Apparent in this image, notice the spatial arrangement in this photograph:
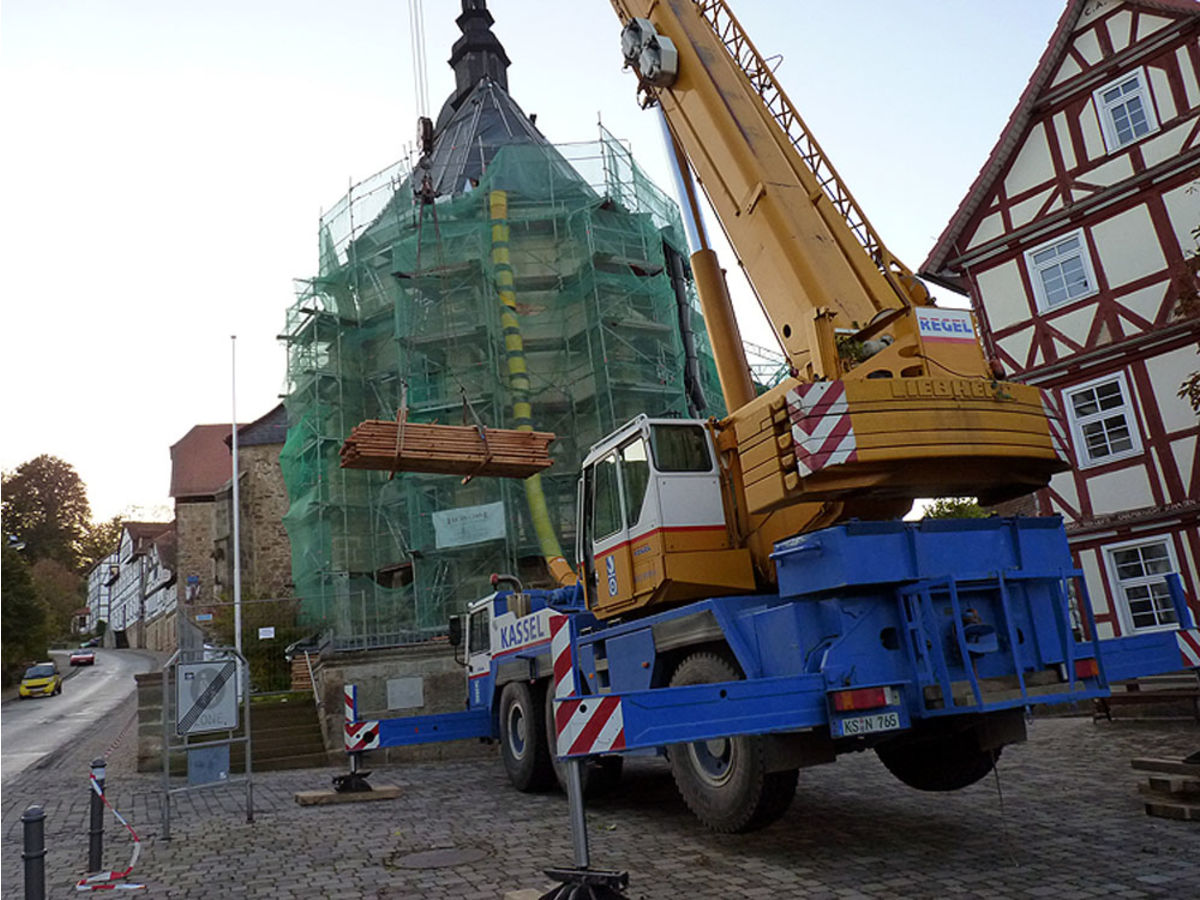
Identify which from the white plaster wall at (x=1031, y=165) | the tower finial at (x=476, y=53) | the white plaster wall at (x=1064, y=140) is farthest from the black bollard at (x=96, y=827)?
the tower finial at (x=476, y=53)

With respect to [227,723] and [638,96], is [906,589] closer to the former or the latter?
[638,96]

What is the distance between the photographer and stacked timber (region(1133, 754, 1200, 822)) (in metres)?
7.01

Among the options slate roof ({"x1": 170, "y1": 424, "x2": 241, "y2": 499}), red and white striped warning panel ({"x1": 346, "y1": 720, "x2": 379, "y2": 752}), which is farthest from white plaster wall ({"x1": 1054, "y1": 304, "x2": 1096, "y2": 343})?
slate roof ({"x1": 170, "y1": 424, "x2": 241, "y2": 499})

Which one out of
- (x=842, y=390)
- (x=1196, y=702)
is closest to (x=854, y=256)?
(x=842, y=390)

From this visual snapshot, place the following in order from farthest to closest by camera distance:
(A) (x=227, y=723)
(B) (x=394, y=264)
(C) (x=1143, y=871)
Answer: (B) (x=394, y=264) → (A) (x=227, y=723) → (C) (x=1143, y=871)

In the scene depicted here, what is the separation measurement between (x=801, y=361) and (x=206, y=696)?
6.96 metres

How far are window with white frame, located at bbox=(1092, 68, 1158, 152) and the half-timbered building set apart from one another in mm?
26

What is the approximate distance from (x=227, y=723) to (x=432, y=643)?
7.24 m

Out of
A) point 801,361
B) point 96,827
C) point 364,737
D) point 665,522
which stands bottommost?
point 96,827

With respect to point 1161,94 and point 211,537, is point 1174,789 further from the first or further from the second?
point 211,537

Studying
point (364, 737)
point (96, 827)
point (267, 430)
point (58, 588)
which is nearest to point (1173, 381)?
point (364, 737)

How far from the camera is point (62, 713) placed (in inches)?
1206

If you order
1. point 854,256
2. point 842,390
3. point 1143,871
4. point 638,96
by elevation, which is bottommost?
Result: point 1143,871

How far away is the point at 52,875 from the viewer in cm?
782
